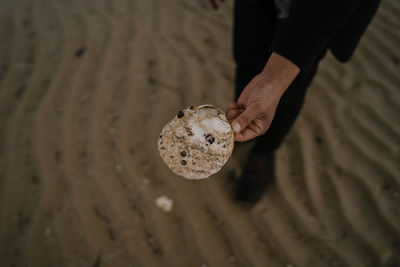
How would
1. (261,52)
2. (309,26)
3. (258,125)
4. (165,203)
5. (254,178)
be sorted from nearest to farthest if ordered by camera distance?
(309,26) < (258,125) < (261,52) < (165,203) < (254,178)

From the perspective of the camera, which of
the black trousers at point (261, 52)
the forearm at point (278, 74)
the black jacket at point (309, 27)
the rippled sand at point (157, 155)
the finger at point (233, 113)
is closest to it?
the black jacket at point (309, 27)

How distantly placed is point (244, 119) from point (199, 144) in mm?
231

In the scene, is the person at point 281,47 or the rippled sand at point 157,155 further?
the rippled sand at point 157,155

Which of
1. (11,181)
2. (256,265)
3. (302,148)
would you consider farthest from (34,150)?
(302,148)

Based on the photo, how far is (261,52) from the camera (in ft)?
5.54

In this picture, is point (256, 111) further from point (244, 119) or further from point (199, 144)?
point (199, 144)

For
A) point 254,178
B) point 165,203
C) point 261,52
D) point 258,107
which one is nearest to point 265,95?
point 258,107

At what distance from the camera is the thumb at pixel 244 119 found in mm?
1150

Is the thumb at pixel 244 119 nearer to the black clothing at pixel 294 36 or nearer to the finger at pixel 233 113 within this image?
the finger at pixel 233 113

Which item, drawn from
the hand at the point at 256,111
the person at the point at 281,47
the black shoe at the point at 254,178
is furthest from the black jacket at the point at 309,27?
the black shoe at the point at 254,178

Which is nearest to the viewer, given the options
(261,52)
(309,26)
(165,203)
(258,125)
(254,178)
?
(309,26)

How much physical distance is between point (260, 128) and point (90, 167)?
53.3 inches

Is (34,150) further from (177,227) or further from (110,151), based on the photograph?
(177,227)

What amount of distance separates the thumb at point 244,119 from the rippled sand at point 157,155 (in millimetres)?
876
